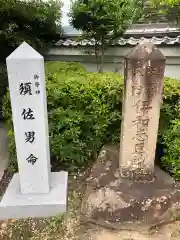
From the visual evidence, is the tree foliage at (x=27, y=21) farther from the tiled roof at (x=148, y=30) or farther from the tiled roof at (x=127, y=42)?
the tiled roof at (x=148, y=30)

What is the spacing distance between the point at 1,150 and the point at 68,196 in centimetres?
226

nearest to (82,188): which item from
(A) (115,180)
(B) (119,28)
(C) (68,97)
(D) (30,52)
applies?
(A) (115,180)

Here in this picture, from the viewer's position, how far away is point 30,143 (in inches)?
125

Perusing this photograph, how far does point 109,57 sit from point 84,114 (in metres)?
2.81

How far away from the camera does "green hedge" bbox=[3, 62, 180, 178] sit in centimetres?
406

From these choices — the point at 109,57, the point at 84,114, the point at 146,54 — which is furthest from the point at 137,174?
the point at 109,57

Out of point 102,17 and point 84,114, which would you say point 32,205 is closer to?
point 84,114

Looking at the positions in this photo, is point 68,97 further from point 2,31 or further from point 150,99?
point 2,31

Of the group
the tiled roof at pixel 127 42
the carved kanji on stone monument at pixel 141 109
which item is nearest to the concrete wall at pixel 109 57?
the tiled roof at pixel 127 42

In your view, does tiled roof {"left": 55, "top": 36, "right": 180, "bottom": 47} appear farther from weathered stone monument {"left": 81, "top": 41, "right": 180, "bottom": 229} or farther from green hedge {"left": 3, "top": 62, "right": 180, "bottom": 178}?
weathered stone monument {"left": 81, "top": 41, "right": 180, "bottom": 229}

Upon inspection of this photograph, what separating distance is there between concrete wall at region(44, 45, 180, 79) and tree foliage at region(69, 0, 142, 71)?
58cm

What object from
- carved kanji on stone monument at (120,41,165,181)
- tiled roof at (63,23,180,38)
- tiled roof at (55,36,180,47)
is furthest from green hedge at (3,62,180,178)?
tiled roof at (63,23,180,38)

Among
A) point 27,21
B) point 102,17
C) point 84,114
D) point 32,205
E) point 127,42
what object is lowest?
point 32,205

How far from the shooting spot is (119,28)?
5.41m
